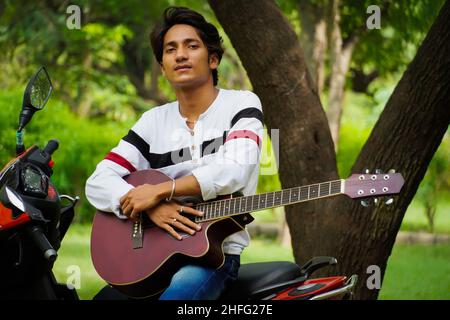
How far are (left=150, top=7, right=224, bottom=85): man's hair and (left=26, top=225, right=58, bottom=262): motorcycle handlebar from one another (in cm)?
121

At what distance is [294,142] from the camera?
214 inches

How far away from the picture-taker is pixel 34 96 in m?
3.27

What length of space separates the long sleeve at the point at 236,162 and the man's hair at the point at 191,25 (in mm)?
408

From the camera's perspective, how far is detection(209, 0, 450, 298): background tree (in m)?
4.96

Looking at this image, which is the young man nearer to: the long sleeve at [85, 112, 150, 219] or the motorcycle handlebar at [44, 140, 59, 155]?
the long sleeve at [85, 112, 150, 219]

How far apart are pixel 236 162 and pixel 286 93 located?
6.90ft

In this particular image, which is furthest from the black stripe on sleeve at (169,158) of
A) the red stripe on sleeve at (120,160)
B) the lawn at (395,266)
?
the lawn at (395,266)

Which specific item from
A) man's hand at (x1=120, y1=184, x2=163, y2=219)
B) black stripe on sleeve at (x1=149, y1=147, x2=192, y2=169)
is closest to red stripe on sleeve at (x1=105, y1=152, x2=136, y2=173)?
black stripe on sleeve at (x1=149, y1=147, x2=192, y2=169)

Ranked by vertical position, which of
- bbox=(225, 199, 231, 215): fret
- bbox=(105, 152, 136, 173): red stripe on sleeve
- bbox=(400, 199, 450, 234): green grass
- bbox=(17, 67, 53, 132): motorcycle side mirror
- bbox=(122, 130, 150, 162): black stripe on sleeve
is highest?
bbox=(17, 67, 53, 132): motorcycle side mirror

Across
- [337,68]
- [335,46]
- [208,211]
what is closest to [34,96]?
[208,211]

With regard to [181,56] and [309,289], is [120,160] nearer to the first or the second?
[181,56]

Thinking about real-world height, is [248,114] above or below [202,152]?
above

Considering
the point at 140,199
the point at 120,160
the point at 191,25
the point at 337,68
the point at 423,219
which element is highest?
the point at 191,25
